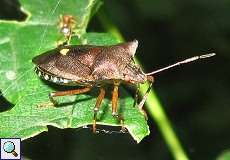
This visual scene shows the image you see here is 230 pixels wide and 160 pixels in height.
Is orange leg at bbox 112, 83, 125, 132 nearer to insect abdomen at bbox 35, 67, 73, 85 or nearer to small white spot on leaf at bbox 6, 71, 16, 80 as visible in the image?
insect abdomen at bbox 35, 67, 73, 85

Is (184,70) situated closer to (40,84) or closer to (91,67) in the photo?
(91,67)

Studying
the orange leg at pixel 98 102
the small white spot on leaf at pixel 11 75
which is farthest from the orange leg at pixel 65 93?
the small white spot on leaf at pixel 11 75

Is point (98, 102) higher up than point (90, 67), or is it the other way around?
point (90, 67)

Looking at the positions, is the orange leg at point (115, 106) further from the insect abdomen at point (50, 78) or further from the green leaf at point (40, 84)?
the insect abdomen at point (50, 78)

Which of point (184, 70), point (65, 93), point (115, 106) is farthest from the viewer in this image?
point (184, 70)

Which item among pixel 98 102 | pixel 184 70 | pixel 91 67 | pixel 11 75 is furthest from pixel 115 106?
pixel 184 70

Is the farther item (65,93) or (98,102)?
(65,93)

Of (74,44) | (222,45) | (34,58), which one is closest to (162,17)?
(222,45)
